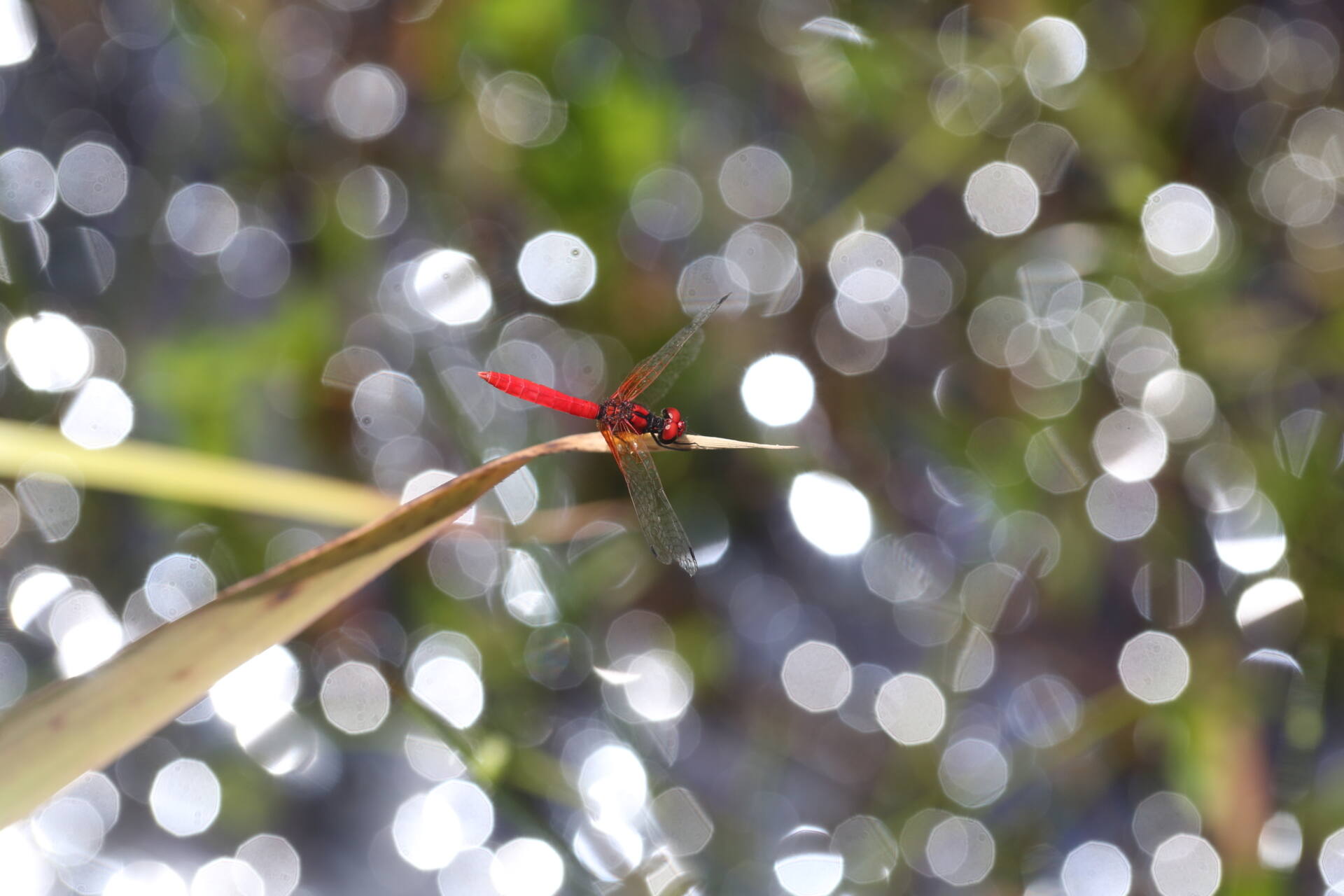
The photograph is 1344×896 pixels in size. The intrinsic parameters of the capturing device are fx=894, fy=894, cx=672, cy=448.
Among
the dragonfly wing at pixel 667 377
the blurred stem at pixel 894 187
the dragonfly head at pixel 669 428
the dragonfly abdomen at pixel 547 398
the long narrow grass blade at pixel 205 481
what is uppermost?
the blurred stem at pixel 894 187

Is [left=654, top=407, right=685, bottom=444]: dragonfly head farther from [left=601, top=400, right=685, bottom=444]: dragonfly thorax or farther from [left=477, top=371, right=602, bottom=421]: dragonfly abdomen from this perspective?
[left=477, top=371, right=602, bottom=421]: dragonfly abdomen

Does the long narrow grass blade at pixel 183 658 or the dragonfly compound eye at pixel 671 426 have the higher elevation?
the long narrow grass blade at pixel 183 658

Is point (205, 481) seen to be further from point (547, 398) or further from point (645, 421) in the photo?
point (645, 421)


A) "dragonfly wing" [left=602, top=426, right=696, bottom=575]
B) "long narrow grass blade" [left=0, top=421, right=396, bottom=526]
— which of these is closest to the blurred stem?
A: "dragonfly wing" [left=602, top=426, right=696, bottom=575]

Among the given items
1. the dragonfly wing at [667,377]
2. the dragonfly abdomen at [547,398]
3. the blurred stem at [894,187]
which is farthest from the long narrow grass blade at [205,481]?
the blurred stem at [894,187]

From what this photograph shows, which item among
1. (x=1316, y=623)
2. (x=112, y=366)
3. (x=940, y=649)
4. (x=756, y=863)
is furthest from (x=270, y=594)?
(x=1316, y=623)

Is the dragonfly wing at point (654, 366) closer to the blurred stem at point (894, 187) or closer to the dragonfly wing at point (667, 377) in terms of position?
the dragonfly wing at point (667, 377)

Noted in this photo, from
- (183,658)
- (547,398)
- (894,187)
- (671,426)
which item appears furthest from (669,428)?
(894,187)
